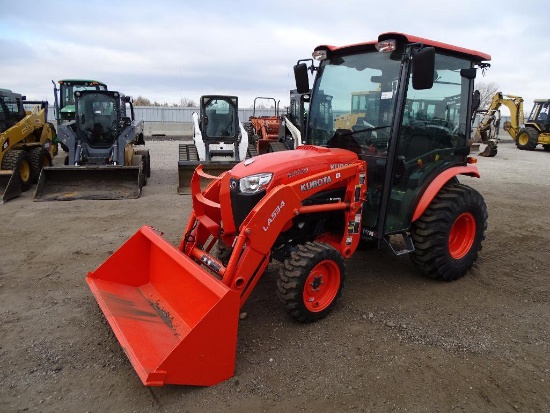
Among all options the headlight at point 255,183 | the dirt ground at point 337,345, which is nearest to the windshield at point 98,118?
the dirt ground at point 337,345

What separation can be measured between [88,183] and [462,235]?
7.61 metres

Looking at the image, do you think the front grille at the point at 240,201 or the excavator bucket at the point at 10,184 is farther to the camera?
the excavator bucket at the point at 10,184

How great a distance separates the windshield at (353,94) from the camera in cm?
398

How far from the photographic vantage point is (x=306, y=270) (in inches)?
132

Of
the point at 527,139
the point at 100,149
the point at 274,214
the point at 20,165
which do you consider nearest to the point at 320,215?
the point at 274,214

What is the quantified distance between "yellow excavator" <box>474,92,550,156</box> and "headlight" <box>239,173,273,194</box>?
19.0 metres

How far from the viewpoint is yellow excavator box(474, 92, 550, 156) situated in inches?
794

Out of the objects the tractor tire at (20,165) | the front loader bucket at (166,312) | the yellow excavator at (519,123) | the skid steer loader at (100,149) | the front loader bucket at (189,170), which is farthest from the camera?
the yellow excavator at (519,123)

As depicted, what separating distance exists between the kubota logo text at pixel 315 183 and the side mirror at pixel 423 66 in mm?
1049

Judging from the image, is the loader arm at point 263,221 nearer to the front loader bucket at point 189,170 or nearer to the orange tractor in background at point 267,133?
the front loader bucket at point 189,170

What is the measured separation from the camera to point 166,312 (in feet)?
11.7

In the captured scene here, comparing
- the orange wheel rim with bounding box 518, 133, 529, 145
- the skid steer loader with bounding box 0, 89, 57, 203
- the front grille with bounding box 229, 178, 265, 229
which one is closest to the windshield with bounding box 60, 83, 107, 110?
the skid steer loader with bounding box 0, 89, 57, 203

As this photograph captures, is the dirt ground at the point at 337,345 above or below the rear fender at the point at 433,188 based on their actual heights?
below

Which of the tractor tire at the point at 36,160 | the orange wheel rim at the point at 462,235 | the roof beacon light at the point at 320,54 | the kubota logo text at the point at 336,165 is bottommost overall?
the orange wheel rim at the point at 462,235
